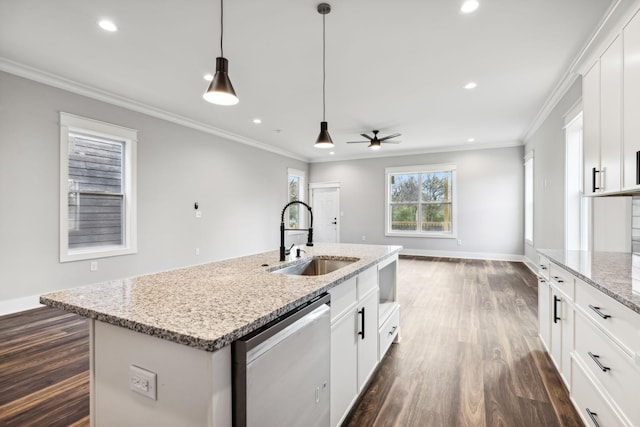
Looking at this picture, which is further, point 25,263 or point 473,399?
point 25,263

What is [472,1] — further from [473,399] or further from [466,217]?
[466,217]

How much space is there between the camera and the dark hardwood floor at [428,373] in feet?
5.91

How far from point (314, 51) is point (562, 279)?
9.11 ft

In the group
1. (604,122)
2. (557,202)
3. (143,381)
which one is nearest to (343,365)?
(143,381)

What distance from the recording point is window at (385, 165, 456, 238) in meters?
7.59

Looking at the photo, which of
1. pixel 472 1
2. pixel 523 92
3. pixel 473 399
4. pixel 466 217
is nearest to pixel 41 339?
pixel 473 399

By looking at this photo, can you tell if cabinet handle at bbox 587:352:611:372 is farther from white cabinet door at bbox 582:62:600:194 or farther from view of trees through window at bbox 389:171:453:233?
view of trees through window at bbox 389:171:453:233

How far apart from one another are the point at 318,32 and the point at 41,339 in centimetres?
369

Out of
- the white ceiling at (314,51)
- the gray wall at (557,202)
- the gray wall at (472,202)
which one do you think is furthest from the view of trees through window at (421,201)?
the white ceiling at (314,51)

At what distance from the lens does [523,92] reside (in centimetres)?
409

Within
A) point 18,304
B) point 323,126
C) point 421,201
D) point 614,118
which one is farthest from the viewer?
point 421,201

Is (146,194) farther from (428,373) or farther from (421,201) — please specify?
(421,201)

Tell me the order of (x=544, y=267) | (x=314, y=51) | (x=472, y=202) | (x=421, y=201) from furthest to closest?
(x=421, y=201) → (x=472, y=202) → (x=314, y=51) → (x=544, y=267)

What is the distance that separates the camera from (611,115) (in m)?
1.89
